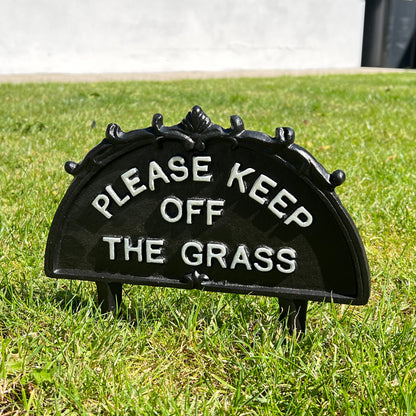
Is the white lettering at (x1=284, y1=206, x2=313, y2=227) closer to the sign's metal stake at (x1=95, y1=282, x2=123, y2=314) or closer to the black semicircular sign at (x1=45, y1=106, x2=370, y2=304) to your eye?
the black semicircular sign at (x1=45, y1=106, x2=370, y2=304)

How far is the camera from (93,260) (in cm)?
170

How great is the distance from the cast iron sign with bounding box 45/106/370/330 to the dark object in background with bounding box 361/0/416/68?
1789 centimetres

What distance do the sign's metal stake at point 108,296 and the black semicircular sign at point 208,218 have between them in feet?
0.20

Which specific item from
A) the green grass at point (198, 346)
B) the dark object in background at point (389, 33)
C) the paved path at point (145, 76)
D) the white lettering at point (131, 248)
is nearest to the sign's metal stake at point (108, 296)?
the green grass at point (198, 346)

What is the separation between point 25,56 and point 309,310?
13134mm

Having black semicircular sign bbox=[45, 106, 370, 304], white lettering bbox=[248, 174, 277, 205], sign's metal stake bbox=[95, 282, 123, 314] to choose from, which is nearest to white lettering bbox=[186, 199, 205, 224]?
black semicircular sign bbox=[45, 106, 370, 304]

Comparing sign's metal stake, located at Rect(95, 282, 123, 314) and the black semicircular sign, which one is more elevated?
the black semicircular sign

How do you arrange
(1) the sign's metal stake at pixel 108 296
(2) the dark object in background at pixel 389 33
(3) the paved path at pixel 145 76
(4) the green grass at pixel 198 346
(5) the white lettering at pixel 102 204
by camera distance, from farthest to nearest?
(2) the dark object in background at pixel 389 33 < (3) the paved path at pixel 145 76 < (1) the sign's metal stake at pixel 108 296 < (5) the white lettering at pixel 102 204 < (4) the green grass at pixel 198 346

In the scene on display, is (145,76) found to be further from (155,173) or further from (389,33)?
(155,173)

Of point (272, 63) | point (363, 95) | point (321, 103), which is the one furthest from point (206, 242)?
point (272, 63)

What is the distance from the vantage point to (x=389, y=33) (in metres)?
18.2

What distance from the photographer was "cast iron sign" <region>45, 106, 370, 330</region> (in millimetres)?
1526

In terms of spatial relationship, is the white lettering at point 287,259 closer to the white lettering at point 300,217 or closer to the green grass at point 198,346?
the white lettering at point 300,217

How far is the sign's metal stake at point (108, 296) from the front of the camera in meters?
1.75
